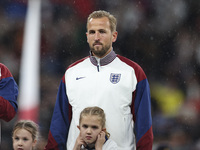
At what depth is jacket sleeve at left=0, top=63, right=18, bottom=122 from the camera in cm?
281

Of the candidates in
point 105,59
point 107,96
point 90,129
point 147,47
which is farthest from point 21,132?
point 147,47

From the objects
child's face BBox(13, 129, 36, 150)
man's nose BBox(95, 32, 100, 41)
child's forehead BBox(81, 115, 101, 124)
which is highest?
man's nose BBox(95, 32, 100, 41)

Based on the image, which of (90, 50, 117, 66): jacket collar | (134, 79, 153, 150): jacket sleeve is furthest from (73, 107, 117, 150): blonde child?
(90, 50, 117, 66): jacket collar

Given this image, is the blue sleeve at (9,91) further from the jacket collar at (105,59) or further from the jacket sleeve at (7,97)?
the jacket collar at (105,59)

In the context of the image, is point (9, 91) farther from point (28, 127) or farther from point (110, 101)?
point (110, 101)

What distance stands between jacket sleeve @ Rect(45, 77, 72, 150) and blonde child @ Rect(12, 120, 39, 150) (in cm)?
12

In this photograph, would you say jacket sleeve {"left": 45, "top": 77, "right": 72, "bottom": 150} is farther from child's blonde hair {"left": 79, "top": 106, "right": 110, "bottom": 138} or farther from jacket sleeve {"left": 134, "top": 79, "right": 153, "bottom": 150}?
jacket sleeve {"left": 134, "top": 79, "right": 153, "bottom": 150}

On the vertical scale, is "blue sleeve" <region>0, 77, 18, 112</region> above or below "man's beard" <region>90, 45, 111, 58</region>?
below

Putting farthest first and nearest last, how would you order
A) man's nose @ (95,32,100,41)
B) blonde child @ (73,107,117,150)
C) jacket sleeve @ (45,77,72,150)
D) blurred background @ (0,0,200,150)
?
blurred background @ (0,0,200,150)
jacket sleeve @ (45,77,72,150)
man's nose @ (95,32,100,41)
blonde child @ (73,107,117,150)

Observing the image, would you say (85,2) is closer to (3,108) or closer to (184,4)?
(184,4)

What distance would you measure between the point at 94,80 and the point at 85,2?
11.1 feet

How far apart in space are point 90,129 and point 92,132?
0.02 m

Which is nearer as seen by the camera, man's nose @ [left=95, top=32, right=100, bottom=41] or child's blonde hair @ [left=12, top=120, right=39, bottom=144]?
man's nose @ [left=95, top=32, right=100, bottom=41]

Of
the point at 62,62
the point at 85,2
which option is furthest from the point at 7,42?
the point at 85,2
